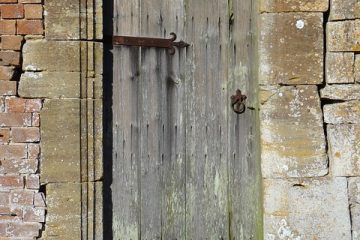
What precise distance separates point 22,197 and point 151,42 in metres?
1.29

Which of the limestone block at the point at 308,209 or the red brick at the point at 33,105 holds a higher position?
the red brick at the point at 33,105

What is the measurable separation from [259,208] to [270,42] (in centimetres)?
111

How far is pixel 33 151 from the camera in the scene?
14.4 feet

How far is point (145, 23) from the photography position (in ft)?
15.3

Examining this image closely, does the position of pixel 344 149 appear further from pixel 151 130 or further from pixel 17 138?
pixel 17 138

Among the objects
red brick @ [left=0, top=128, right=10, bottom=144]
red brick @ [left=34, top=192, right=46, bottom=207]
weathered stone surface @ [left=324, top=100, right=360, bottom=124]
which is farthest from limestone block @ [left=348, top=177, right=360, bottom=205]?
red brick @ [left=0, top=128, right=10, bottom=144]

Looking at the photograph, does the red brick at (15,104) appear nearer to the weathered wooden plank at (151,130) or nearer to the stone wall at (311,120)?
the weathered wooden plank at (151,130)

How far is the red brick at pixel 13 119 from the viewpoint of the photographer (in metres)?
4.37

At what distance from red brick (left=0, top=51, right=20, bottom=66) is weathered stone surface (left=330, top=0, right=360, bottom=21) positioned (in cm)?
204

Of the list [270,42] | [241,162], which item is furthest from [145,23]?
[241,162]

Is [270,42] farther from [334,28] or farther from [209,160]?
[209,160]

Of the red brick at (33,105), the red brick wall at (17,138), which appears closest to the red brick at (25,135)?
the red brick wall at (17,138)

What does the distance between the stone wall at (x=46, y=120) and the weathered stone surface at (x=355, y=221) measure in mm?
1662

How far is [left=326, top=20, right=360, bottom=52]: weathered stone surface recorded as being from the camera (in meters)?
4.53
